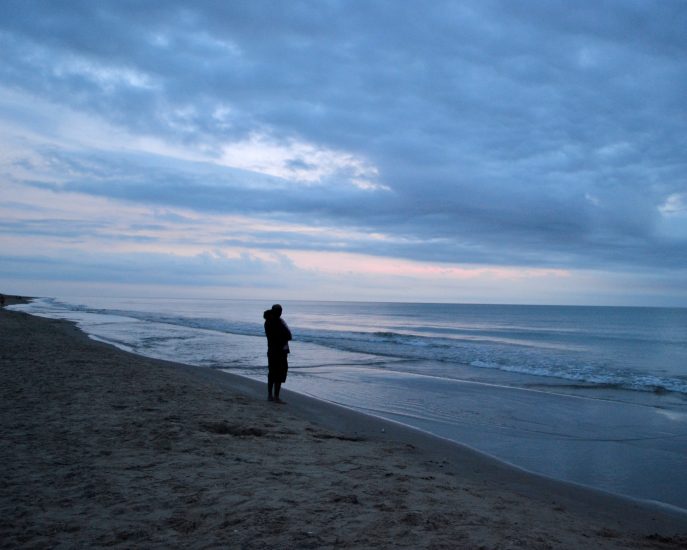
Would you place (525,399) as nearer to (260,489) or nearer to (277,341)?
(277,341)

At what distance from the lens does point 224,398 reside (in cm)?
1068

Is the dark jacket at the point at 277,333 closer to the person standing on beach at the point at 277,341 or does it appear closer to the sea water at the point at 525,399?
the person standing on beach at the point at 277,341

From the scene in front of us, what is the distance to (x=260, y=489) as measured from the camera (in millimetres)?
5023

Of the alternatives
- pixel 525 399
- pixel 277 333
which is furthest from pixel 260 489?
pixel 525 399

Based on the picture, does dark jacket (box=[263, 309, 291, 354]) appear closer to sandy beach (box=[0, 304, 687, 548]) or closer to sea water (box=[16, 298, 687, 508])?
sandy beach (box=[0, 304, 687, 548])

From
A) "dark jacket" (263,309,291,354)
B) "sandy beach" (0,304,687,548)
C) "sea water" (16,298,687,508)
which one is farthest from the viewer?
"dark jacket" (263,309,291,354)

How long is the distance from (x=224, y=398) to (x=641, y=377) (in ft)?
54.6

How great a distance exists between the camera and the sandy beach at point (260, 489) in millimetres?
4036

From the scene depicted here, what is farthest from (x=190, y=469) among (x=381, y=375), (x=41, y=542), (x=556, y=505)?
(x=381, y=375)

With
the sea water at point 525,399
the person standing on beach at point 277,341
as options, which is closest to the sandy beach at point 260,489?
the sea water at point 525,399

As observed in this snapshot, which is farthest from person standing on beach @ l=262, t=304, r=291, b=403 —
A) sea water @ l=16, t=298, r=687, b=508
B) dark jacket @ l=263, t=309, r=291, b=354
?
sea water @ l=16, t=298, r=687, b=508

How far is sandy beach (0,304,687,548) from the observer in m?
4.04

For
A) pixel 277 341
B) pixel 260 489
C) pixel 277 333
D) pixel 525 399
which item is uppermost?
pixel 277 333

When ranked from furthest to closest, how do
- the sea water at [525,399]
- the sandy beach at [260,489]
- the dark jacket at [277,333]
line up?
1. the dark jacket at [277,333]
2. the sea water at [525,399]
3. the sandy beach at [260,489]
